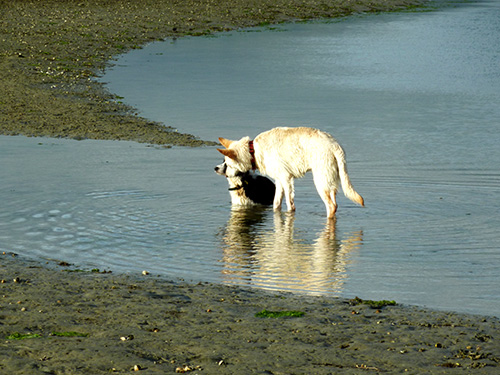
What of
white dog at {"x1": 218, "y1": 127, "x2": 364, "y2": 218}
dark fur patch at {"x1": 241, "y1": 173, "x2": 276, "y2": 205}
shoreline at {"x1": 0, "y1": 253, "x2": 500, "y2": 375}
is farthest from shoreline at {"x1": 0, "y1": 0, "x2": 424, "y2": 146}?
shoreline at {"x1": 0, "y1": 253, "x2": 500, "y2": 375}

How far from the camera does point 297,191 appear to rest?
1295 centimetres

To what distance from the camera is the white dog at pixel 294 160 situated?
11273 mm

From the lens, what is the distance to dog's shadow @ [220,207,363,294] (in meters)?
8.41

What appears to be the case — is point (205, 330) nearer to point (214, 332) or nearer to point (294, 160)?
point (214, 332)

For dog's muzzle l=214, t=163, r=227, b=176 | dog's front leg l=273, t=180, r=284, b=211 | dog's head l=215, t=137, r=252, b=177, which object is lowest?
dog's front leg l=273, t=180, r=284, b=211

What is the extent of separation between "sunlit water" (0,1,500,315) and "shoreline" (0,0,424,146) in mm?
862

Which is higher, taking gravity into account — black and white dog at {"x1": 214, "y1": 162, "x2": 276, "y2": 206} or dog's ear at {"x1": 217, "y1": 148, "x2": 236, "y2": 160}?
dog's ear at {"x1": 217, "y1": 148, "x2": 236, "y2": 160}

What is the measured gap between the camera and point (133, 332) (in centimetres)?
655

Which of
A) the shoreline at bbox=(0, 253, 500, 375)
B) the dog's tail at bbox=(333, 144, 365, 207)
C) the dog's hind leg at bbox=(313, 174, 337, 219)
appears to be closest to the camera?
the shoreline at bbox=(0, 253, 500, 375)

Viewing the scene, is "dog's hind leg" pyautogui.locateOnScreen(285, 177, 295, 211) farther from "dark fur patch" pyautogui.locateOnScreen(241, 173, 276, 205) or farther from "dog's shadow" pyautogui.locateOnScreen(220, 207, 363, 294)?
"dark fur patch" pyautogui.locateOnScreen(241, 173, 276, 205)

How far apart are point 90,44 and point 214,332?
924 inches

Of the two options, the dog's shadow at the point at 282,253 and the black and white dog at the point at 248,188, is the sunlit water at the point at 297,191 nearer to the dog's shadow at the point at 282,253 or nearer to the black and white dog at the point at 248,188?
the dog's shadow at the point at 282,253

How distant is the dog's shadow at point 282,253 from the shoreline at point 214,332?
1.83 feet

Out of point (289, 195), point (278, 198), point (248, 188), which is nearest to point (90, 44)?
point (248, 188)
